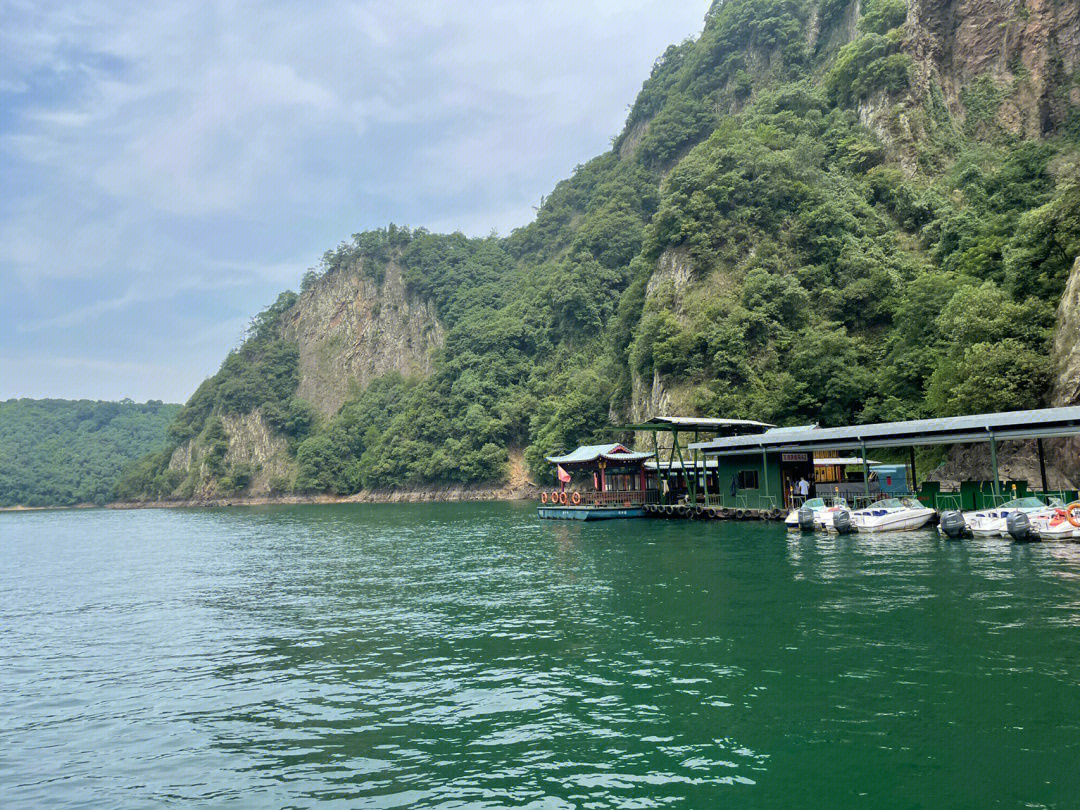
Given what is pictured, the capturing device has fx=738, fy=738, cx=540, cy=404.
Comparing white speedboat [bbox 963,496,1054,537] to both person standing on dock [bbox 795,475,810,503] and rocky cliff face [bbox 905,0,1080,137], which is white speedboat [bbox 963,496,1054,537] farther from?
rocky cliff face [bbox 905,0,1080,137]

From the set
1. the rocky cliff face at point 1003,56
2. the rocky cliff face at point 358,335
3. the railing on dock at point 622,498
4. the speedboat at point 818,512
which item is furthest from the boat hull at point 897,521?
the rocky cliff face at point 358,335

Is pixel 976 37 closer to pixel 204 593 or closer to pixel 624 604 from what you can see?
pixel 624 604

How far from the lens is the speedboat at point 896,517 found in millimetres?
35281

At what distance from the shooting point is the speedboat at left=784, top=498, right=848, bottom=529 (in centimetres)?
3705

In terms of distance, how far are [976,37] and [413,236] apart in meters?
115

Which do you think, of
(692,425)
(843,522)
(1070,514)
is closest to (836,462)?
(692,425)

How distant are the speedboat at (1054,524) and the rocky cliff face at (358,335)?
129 m

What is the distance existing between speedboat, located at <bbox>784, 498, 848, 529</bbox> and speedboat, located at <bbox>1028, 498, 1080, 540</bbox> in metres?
8.81

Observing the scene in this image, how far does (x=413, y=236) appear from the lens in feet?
547

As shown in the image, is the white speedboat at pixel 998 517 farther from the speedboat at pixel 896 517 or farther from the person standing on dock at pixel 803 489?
the person standing on dock at pixel 803 489

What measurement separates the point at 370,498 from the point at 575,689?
120 m

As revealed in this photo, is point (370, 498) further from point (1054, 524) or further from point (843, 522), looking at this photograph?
point (1054, 524)

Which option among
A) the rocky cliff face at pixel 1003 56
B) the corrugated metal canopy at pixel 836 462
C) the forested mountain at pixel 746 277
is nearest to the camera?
the corrugated metal canopy at pixel 836 462

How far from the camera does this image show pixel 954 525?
104ft
